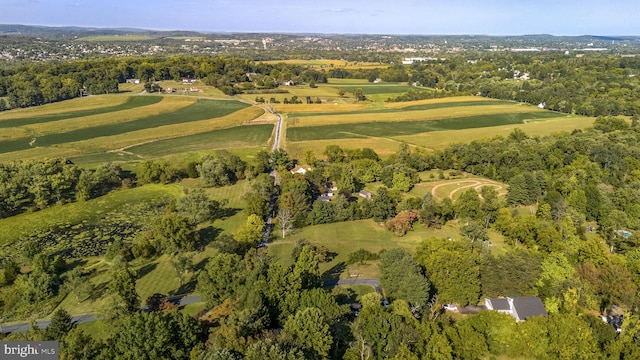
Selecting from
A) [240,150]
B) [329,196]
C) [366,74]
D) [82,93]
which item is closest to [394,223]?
[329,196]

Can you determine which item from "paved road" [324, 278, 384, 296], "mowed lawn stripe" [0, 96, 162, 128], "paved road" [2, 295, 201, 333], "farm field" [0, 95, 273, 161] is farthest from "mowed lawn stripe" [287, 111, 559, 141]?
"paved road" [2, 295, 201, 333]

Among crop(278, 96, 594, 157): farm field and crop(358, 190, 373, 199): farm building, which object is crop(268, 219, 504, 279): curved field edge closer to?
crop(358, 190, 373, 199): farm building

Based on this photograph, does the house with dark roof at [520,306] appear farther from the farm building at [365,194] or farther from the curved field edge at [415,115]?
the curved field edge at [415,115]

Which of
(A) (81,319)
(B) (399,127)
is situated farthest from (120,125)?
(A) (81,319)

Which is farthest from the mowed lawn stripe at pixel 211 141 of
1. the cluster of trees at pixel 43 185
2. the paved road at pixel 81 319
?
the paved road at pixel 81 319

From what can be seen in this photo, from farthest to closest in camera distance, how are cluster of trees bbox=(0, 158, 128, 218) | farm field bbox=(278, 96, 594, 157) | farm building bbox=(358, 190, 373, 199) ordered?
farm field bbox=(278, 96, 594, 157)
farm building bbox=(358, 190, 373, 199)
cluster of trees bbox=(0, 158, 128, 218)
